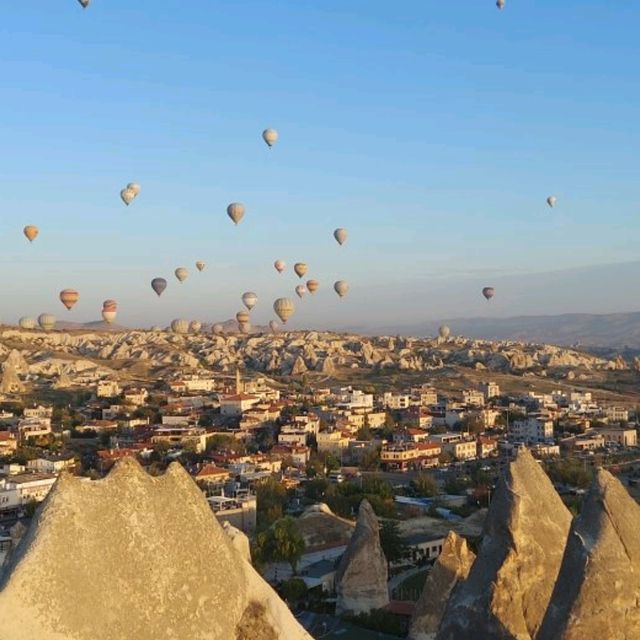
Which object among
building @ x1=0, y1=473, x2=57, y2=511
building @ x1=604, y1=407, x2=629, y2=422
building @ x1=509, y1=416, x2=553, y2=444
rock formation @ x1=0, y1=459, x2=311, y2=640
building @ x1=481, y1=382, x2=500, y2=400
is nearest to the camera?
rock formation @ x1=0, y1=459, x2=311, y2=640

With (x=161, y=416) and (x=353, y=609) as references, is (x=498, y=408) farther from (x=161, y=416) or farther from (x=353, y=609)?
(x=353, y=609)

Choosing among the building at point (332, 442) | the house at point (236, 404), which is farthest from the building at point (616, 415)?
the house at point (236, 404)

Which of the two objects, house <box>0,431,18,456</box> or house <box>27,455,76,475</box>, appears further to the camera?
house <box>0,431,18,456</box>

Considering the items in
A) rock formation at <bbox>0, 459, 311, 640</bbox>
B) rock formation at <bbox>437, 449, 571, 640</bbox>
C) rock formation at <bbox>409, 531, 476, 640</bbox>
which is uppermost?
rock formation at <bbox>0, 459, 311, 640</bbox>

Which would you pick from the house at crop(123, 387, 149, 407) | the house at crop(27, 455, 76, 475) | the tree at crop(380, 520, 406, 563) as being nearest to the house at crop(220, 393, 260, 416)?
the house at crop(123, 387, 149, 407)

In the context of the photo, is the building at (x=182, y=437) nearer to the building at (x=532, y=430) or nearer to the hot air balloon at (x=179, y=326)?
the building at (x=532, y=430)

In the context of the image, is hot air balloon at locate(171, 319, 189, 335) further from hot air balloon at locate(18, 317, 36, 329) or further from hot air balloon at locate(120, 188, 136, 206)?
hot air balloon at locate(120, 188, 136, 206)

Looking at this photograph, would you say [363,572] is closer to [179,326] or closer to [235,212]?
[235,212]

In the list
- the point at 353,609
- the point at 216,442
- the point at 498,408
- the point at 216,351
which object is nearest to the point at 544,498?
the point at 353,609
